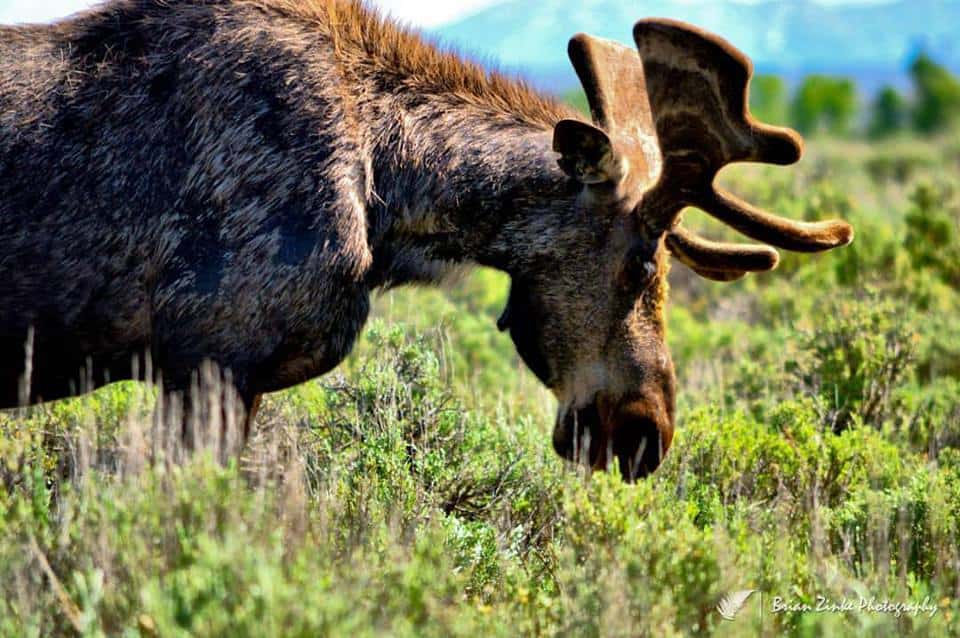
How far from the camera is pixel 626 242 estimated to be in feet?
14.8

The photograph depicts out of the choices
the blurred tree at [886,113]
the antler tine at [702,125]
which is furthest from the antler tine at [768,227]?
the blurred tree at [886,113]

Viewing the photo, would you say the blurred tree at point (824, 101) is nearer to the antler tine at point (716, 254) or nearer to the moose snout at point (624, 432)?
the antler tine at point (716, 254)

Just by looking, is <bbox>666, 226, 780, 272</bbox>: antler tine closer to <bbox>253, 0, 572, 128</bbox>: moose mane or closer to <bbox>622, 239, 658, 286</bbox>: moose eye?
<bbox>622, 239, 658, 286</bbox>: moose eye

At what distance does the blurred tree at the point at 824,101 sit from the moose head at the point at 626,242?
102 meters

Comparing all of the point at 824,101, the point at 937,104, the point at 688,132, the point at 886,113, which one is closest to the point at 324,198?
the point at 688,132

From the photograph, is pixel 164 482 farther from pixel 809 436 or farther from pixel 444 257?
pixel 809 436

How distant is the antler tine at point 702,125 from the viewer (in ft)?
13.6

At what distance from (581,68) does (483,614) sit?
2.24 m

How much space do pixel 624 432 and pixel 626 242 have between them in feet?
2.39

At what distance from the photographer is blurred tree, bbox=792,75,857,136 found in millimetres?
103125

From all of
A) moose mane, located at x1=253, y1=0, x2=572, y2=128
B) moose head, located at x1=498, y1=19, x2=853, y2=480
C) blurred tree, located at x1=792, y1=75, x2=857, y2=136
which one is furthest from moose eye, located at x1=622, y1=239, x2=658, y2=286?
blurred tree, located at x1=792, y1=75, x2=857, y2=136

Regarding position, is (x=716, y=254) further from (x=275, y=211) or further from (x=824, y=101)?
(x=824, y=101)

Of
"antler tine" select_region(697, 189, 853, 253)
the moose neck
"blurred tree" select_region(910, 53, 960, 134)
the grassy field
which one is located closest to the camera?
the grassy field

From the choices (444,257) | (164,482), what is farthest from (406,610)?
(444,257)
